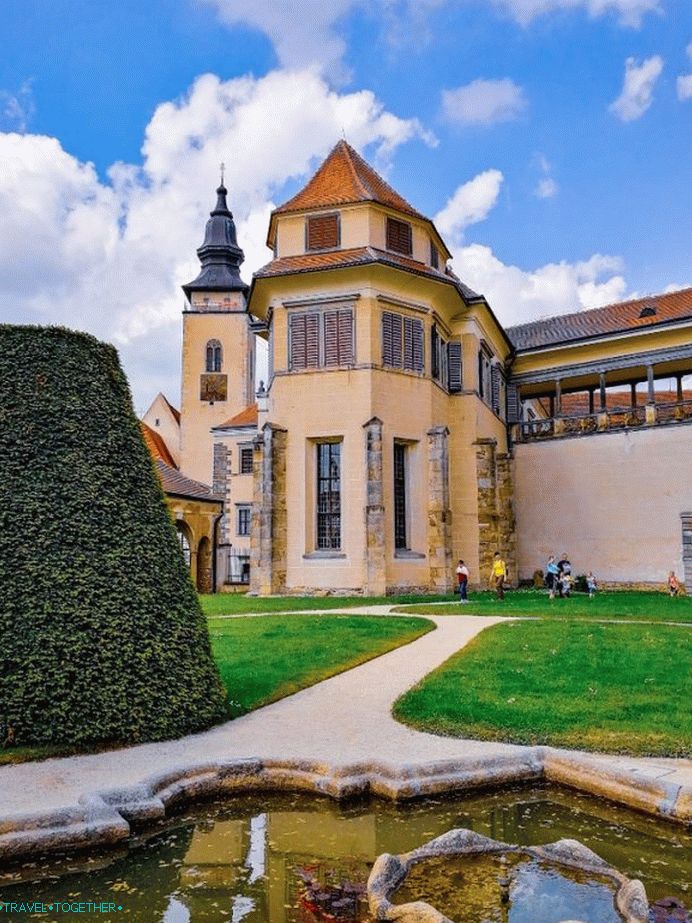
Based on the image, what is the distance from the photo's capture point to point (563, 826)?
17.6 ft

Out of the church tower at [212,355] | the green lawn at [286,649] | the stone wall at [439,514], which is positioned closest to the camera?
the green lawn at [286,649]

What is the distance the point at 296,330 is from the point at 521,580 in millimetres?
15345

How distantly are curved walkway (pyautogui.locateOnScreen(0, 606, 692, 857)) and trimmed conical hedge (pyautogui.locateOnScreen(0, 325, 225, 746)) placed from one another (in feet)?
1.47

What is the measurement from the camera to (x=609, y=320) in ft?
117

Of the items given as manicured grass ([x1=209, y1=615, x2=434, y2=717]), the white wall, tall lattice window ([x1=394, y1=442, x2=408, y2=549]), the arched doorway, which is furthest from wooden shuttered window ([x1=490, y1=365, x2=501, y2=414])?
manicured grass ([x1=209, y1=615, x2=434, y2=717])

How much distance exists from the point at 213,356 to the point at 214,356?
0.08m

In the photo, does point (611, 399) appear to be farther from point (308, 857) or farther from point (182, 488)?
point (308, 857)

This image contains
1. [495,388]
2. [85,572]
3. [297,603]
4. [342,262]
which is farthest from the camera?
[495,388]

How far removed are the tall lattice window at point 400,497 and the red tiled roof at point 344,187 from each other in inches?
362

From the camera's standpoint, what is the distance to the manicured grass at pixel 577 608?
18.5 m

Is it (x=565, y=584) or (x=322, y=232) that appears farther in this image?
(x=322, y=232)

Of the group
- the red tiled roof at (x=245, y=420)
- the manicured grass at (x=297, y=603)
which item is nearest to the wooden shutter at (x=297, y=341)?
the manicured grass at (x=297, y=603)

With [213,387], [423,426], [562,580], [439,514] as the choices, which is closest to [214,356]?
[213,387]

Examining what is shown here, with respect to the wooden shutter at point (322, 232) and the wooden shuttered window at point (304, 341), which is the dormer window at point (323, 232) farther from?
the wooden shuttered window at point (304, 341)
